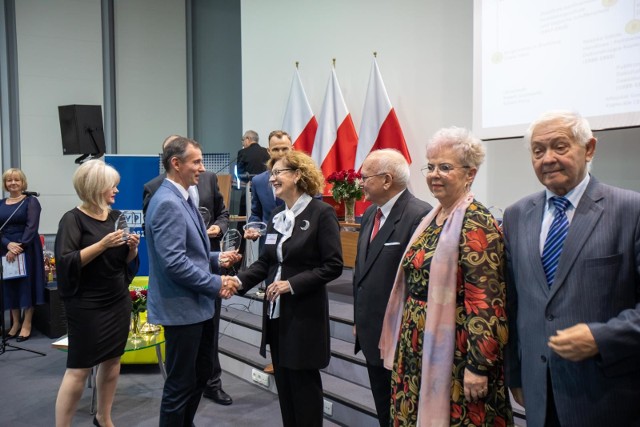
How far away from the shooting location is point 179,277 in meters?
2.25

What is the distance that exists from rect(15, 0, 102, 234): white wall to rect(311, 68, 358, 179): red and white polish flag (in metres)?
4.64

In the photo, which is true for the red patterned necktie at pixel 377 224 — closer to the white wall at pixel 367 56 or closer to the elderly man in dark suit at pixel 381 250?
the elderly man in dark suit at pixel 381 250

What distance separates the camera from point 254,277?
8.43 feet

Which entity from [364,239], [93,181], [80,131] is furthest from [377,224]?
[80,131]

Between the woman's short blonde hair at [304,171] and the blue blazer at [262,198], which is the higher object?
the woman's short blonde hair at [304,171]

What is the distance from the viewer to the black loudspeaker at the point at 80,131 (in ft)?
24.7

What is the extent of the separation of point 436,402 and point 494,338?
0.29 meters

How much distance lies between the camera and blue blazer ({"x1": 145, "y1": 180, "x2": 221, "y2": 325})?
2254mm

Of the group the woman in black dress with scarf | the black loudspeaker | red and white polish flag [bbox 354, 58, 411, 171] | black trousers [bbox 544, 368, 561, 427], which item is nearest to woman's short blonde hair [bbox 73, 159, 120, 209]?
the woman in black dress with scarf

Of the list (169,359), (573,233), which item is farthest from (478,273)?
(169,359)

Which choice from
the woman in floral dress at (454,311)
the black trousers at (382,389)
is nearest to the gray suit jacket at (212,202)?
the black trousers at (382,389)

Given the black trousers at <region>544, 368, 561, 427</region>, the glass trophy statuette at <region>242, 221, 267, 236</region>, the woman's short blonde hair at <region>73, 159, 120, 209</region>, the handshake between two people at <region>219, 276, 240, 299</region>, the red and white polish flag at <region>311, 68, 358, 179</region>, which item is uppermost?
the red and white polish flag at <region>311, 68, 358, 179</region>

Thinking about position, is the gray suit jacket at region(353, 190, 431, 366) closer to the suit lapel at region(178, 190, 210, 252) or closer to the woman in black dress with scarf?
the suit lapel at region(178, 190, 210, 252)

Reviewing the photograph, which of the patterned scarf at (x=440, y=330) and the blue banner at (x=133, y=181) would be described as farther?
the blue banner at (x=133, y=181)
